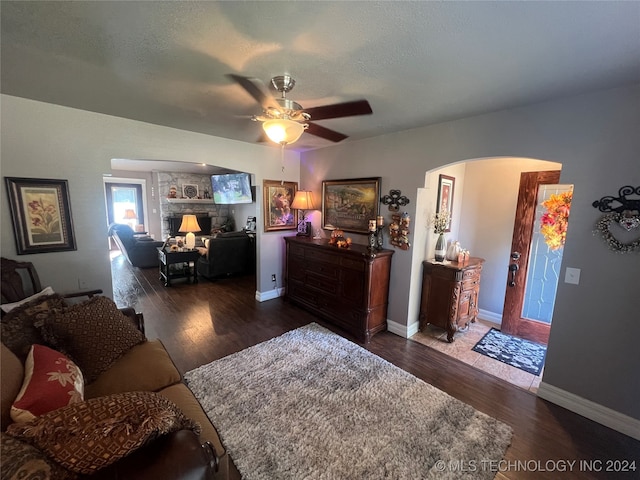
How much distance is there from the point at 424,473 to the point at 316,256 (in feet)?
7.99

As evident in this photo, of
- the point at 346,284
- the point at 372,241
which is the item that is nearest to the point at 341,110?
the point at 372,241

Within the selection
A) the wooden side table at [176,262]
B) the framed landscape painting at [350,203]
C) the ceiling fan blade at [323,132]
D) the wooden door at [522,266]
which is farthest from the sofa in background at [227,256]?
the wooden door at [522,266]

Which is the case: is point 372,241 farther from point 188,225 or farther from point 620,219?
point 188,225

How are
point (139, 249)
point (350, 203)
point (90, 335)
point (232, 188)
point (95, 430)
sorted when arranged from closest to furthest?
point (95, 430) < point (90, 335) < point (350, 203) < point (139, 249) < point (232, 188)

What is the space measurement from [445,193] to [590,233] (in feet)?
5.13

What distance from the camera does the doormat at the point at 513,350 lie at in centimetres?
271

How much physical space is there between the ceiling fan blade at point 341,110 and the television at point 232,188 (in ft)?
16.2

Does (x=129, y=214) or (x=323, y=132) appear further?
(x=129, y=214)

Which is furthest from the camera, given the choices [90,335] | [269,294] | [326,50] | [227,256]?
[227,256]

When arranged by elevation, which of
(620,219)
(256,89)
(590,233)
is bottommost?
(590,233)

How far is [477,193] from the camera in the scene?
3660 millimetres

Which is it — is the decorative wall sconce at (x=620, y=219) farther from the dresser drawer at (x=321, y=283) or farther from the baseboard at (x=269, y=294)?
the baseboard at (x=269, y=294)

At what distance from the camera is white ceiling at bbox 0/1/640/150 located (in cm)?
119

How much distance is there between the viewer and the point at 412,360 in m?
2.74
